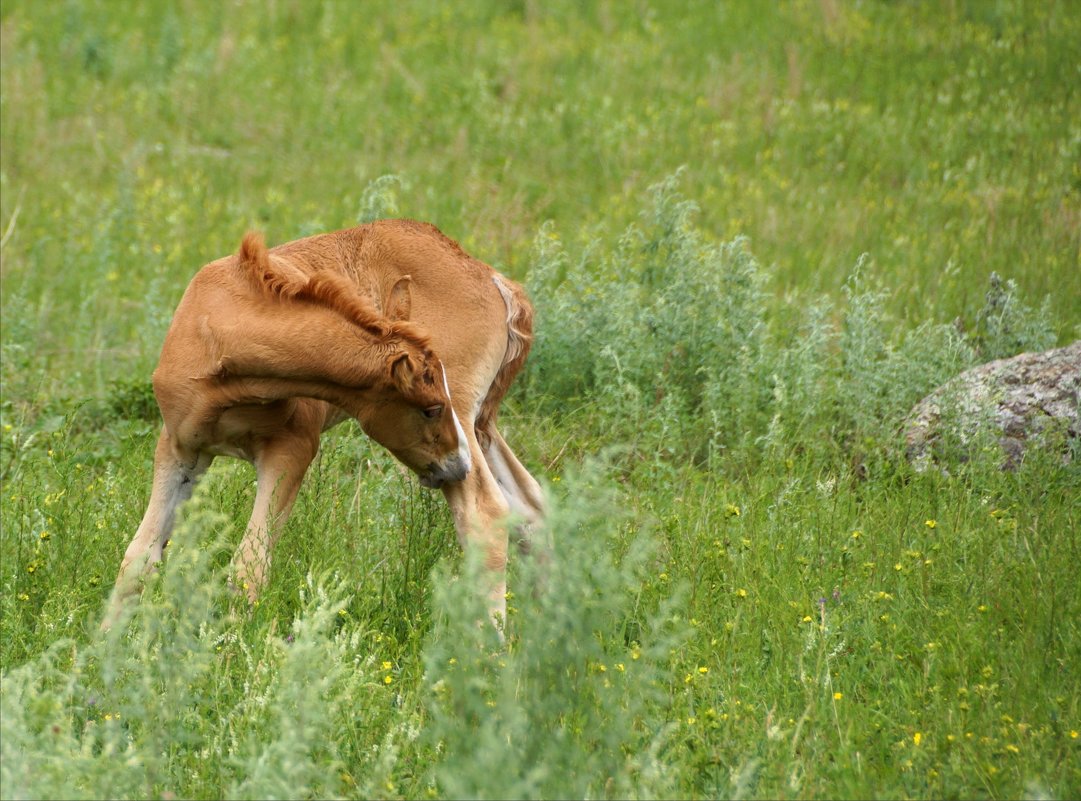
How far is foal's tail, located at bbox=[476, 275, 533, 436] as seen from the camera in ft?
20.9

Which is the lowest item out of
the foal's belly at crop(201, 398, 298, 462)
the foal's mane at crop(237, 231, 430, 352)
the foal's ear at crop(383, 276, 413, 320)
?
the foal's belly at crop(201, 398, 298, 462)

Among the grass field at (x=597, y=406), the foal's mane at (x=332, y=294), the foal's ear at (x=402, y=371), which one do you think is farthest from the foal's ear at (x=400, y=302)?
the grass field at (x=597, y=406)

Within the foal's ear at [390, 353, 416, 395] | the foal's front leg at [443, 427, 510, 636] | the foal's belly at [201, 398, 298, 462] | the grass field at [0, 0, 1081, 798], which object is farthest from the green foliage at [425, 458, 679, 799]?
the foal's belly at [201, 398, 298, 462]

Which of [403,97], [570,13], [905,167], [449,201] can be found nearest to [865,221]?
[905,167]

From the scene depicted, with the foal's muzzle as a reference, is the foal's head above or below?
above

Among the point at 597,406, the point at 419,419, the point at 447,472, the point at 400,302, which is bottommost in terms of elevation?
the point at 597,406

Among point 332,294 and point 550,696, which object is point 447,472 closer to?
point 332,294

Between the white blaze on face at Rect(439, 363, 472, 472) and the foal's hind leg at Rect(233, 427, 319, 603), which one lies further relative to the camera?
the white blaze on face at Rect(439, 363, 472, 472)

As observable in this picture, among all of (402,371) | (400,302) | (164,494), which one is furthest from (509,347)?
(164,494)

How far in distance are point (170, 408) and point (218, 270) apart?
65cm

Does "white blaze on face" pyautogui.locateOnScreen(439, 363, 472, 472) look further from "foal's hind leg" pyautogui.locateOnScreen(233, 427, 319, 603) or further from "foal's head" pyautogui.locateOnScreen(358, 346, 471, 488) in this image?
"foal's hind leg" pyautogui.locateOnScreen(233, 427, 319, 603)

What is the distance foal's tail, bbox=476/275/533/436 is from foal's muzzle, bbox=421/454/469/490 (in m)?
0.68

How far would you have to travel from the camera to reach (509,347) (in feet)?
21.0

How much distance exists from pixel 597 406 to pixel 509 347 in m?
1.43
